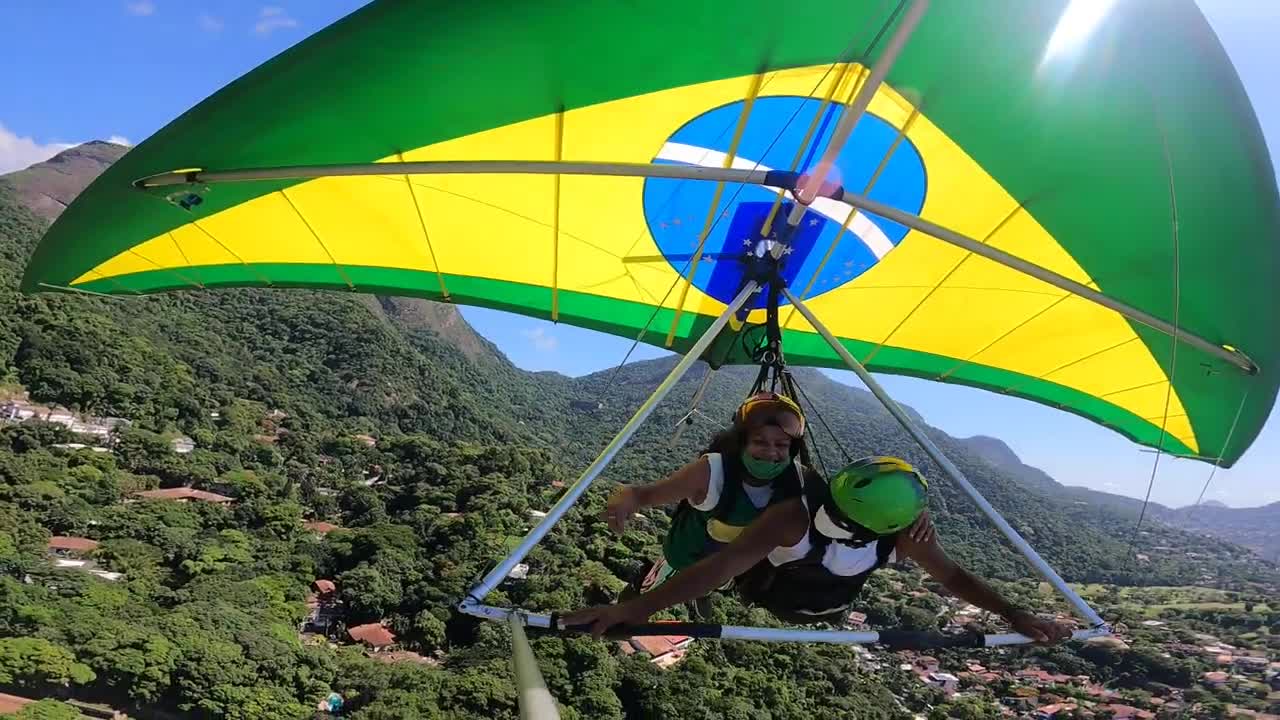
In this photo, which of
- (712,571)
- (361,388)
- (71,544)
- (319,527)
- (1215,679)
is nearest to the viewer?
(712,571)

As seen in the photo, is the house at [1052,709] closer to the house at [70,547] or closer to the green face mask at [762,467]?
the green face mask at [762,467]

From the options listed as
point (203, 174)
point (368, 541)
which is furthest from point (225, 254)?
point (368, 541)

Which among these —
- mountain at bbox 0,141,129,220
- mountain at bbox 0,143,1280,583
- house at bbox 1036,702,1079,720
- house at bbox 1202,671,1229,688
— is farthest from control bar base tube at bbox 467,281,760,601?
mountain at bbox 0,141,129,220

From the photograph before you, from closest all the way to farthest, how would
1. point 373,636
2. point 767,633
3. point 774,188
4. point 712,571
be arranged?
point 712,571
point 767,633
point 774,188
point 373,636

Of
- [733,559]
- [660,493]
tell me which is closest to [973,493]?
[660,493]

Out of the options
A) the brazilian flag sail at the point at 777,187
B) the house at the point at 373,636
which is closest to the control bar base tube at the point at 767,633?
the brazilian flag sail at the point at 777,187

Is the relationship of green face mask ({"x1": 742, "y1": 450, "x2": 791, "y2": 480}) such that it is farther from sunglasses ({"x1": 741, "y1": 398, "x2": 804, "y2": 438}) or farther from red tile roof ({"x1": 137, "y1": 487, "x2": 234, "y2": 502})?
red tile roof ({"x1": 137, "y1": 487, "x2": 234, "y2": 502})

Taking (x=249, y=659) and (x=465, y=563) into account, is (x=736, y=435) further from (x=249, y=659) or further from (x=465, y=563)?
(x=465, y=563)

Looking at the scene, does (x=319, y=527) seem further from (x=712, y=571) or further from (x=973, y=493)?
(x=712, y=571)

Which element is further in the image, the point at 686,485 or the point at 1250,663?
the point at 1250,663
